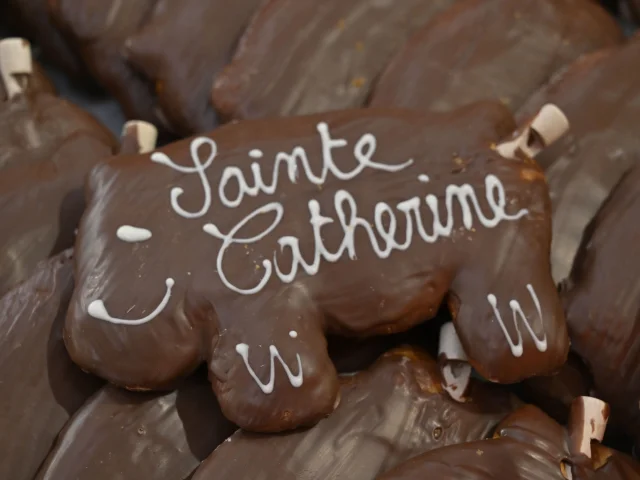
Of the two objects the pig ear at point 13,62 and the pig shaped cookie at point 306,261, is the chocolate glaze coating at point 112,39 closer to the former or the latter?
the pig ear at point 13,62

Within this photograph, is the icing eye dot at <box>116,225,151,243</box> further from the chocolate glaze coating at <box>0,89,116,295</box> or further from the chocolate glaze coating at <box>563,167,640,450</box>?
the chocolate glaze coating at <box>563,167,640,450</box>

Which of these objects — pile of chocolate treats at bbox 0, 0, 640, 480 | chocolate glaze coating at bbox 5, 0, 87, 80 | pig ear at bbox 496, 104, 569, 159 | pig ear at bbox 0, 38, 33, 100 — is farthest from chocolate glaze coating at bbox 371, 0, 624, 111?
chocolate glaze coating at bbox 5, 0, 87, 80

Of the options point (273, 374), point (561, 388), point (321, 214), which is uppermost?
point (321, 214)

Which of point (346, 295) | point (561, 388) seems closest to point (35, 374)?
point (346, 295)

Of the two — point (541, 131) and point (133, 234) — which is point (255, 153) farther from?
point (541, 131)

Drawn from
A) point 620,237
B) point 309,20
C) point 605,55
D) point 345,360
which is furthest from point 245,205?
point 605,55

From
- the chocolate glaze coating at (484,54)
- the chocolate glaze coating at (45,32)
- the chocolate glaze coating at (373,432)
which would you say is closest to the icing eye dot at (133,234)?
the chocolate glaze coating at (373,432)
